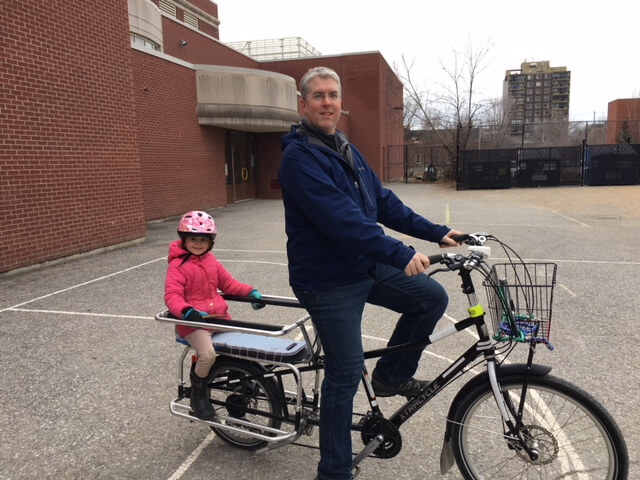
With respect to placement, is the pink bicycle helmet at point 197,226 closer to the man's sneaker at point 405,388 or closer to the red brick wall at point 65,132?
the man's sneaker at point 405,388

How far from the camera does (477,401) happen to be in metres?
2.35

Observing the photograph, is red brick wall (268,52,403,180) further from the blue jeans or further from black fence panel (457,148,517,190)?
the blue jeans

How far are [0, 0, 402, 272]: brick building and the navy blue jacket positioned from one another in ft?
23.6

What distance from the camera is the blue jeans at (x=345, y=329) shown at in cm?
225

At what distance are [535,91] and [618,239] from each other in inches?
5524

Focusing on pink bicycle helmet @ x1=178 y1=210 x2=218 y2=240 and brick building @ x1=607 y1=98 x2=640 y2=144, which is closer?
pink bicycle helmet @ x1=178 y1=210 x2=218 y2=240

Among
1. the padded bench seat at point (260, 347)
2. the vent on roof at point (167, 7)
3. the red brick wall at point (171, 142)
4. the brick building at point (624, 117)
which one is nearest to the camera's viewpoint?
the padded bench seat at point (260, 347)

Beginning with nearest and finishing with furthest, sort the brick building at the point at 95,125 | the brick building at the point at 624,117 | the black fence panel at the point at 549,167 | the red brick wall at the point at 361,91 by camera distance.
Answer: the brick building at the point at 95,125, the black fence panel at the point at 549,167, the red brick wall at the point at 361,91, the brick building at the point at 624,117

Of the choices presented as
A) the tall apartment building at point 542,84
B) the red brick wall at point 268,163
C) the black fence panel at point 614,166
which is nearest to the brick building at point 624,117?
the black fence panel at point 614,166

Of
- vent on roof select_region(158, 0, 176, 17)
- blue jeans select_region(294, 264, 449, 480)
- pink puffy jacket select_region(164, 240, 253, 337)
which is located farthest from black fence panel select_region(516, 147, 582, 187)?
blue jeans select_region(294, 264, 449, 480)

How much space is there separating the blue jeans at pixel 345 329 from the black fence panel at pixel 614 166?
28.8 meters

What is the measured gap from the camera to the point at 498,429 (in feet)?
8.31

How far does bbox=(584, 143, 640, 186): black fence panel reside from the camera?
26.7m

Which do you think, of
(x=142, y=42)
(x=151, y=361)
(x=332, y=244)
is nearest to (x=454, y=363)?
(x=332, y=244)
